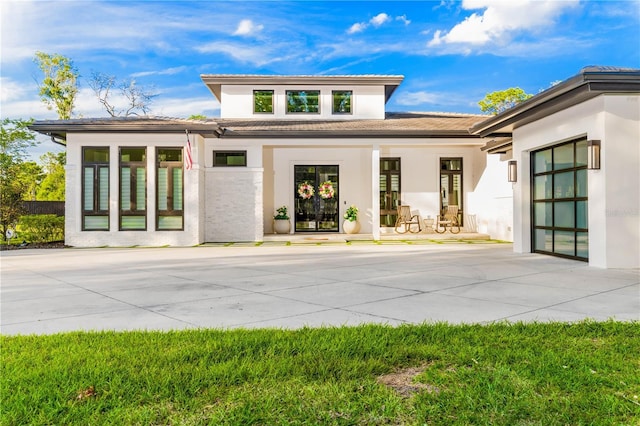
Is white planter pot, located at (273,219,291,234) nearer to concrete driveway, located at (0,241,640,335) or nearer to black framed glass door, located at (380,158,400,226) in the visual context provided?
black framed glass door, located at (380,158,400,226)

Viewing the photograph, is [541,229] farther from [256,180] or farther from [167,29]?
[167,29]

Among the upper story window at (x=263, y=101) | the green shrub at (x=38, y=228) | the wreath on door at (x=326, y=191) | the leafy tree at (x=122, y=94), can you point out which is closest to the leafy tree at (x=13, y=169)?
the green shrub at (x=38, y=228)

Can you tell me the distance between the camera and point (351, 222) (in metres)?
16.0

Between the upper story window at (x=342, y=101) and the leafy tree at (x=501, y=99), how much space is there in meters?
20.1

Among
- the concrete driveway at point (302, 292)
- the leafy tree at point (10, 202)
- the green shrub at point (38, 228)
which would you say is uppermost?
the leafy tree at point (10, 202)

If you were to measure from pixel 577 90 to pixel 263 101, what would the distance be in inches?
480

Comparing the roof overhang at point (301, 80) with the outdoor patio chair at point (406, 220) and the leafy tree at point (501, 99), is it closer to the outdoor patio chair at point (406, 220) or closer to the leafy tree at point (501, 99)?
the outdoor patio chair at point (406, 220)

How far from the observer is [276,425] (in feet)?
7.17

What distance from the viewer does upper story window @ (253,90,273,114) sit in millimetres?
17641

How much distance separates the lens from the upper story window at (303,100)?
17.7 metres

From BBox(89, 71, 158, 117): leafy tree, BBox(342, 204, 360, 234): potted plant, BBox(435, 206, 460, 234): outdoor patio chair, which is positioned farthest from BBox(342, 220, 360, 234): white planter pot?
BBox(89, 71, 158, 117): leafy tree

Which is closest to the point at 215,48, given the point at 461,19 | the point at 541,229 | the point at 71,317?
the point at 461,19

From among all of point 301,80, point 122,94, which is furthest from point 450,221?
point 122,94

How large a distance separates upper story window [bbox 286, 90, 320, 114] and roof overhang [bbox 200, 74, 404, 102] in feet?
1.17
